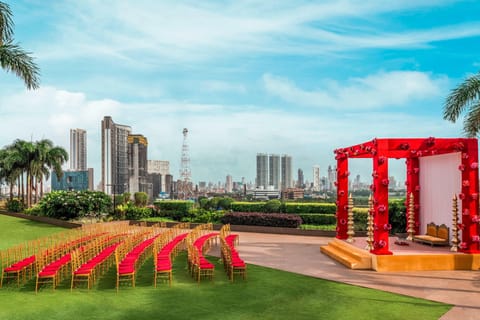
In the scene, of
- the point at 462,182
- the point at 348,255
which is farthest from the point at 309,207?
the point at 462,182

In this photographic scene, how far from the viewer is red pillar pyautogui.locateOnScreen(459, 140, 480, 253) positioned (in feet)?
41.9

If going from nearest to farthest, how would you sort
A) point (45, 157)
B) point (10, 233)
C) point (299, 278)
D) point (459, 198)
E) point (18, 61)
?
1. point (299, 278)
2. point (459, 198)
3. point (18, 61)
4. point (10, 233)
5. point (45, 157)

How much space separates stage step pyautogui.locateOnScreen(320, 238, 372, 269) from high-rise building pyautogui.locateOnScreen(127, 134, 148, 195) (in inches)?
2221

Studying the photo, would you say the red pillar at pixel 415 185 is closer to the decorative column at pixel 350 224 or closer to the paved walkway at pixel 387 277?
the decorative column at pixel 350 224

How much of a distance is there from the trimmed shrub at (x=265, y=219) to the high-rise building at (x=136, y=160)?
47.5m

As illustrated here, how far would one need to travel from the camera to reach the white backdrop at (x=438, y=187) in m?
14.5

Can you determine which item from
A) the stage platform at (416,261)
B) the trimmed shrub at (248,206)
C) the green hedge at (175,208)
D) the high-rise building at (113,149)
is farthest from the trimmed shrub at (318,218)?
the high-rise building at (113,149)

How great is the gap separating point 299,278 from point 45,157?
29.6 m

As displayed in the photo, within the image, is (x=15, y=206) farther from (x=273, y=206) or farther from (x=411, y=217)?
(x=411, y=217)

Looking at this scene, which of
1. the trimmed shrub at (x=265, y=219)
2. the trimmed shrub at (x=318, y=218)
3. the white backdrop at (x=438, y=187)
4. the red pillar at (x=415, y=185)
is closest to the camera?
the white backdrop at (x=438, y=187)

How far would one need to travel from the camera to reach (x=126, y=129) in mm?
67438

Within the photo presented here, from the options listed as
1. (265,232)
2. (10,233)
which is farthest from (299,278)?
(10,233)

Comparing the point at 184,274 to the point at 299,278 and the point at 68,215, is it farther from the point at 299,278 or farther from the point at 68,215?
the point at 68,215

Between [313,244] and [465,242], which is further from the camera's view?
[313,244]
